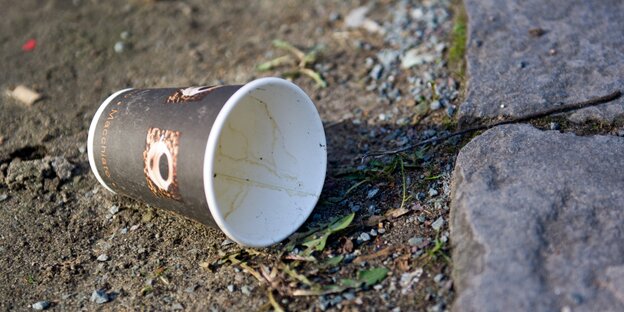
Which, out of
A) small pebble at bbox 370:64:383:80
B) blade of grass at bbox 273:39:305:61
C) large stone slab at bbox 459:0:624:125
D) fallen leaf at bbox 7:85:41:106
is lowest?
small pebble at bbox 370:64:383:80

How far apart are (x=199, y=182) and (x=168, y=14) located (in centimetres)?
211

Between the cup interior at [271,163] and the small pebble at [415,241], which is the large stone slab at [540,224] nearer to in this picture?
the small pebble at [415,241]

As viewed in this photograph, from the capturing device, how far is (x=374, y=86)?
318 centimetres

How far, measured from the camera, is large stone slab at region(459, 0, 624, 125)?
264 cm

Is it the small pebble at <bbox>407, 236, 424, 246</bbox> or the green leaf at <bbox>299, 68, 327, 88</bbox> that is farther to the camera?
the green leaf at <bbox>299, 68, 327, 88</bbox>

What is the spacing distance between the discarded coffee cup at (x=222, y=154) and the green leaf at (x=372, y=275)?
→ 31 cm

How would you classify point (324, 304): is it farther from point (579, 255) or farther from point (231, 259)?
point (579, 255)

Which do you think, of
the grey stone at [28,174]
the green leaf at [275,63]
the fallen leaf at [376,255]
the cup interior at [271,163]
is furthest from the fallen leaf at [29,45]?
the fallen leaf at [376,255]

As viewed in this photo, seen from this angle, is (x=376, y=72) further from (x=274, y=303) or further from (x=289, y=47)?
(x=274, y=303)

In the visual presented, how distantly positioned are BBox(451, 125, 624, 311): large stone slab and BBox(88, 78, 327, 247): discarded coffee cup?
22.0 inches

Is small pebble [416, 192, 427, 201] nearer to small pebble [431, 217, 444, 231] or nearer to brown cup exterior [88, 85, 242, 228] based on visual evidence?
small pebble [431, 217, 444, 231]

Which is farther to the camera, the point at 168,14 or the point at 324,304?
the point at 168,14

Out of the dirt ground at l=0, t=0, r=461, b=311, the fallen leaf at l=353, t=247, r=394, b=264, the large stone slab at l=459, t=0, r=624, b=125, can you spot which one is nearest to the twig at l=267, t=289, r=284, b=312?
the dirt ground at l=0, t=0, r=461, b=311

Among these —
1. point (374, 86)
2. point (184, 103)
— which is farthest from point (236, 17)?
point (184, 103)
